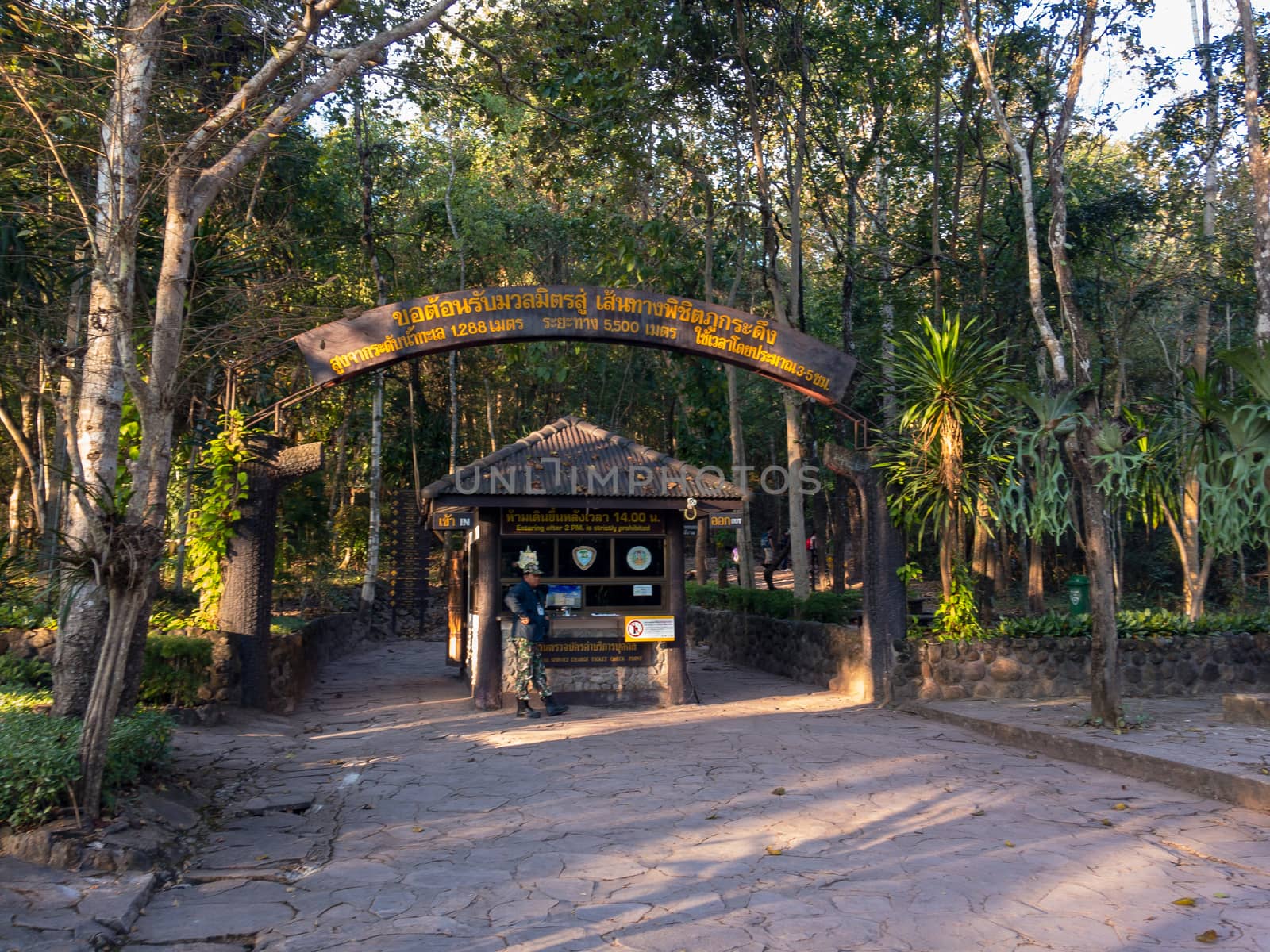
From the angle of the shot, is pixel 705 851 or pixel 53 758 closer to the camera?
pixel 53 758

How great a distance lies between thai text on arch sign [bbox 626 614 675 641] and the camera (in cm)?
1380

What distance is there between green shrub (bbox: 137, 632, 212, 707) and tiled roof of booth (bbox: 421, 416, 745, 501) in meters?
3.33

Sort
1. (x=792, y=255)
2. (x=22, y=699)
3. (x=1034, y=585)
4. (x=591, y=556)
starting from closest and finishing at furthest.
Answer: (x=22, y=699), (x=591, y=556), (x=792, y=255), (x=1034, y=585)

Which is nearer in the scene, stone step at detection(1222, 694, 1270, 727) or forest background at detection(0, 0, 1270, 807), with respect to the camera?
forest background at detection(0, 0, 1270, 807)

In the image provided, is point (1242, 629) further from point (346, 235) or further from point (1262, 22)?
point (346, 235)

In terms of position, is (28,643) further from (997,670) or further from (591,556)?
(997,670)

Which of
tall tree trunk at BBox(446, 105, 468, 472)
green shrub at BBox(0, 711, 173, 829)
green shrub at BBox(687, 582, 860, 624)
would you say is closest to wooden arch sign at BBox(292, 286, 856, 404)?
green shrub at BBox(687, 582, 860, 624)

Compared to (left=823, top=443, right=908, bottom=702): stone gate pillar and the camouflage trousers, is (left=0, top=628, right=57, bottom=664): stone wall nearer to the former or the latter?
the camouflage trousers

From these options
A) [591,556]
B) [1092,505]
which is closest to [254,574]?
[591,556]

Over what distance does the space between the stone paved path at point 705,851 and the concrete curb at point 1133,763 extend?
193 millimetres

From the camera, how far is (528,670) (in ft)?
42.4

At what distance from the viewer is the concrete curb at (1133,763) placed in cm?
789

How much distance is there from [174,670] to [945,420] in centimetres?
924

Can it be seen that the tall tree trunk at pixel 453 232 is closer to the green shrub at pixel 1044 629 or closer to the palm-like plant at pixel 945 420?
the palm-like plant at pixel 945 420
